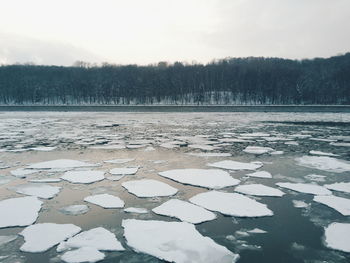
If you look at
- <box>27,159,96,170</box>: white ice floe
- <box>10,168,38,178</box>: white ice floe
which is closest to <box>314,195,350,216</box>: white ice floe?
<box>27,159,96,170</box>: white ice floe

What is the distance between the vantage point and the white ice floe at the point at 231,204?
4.26 m

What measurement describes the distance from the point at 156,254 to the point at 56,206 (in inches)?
83.2

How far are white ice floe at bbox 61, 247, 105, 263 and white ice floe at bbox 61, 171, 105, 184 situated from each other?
2.73 metres

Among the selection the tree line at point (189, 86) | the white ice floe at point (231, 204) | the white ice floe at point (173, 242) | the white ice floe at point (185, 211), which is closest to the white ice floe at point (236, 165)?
the white ice floe at point (231, 204)

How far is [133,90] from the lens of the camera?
207 feet

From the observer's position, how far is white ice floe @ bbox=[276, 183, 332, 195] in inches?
201

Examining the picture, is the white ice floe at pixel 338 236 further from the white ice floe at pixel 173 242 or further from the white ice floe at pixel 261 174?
the white ice floe at pixel 261 174

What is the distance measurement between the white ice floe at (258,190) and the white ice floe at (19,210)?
329cm

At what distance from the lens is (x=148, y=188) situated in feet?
17.6

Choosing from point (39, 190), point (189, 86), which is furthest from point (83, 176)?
point (189, 86)

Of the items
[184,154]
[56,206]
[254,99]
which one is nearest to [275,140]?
[184,154]

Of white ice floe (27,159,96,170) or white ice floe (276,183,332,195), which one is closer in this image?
white ice floe (276,183,332,195)

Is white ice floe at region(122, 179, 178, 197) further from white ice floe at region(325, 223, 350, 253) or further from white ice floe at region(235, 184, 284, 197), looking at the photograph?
white ice floe at region(325, 223, 350, 253)

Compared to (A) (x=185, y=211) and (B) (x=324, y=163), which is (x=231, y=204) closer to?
(A) (x=185, y=211)
